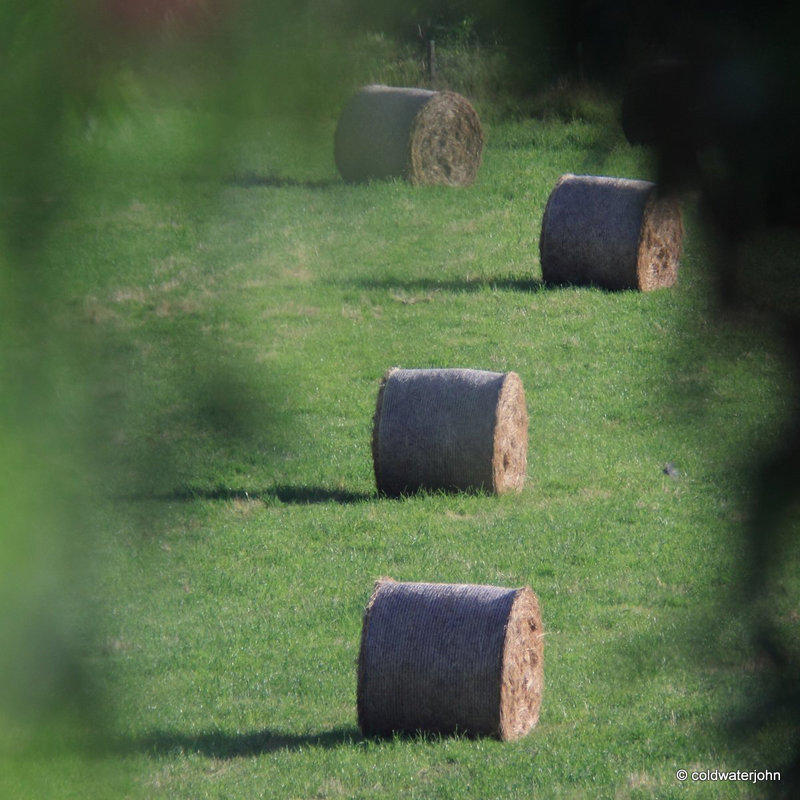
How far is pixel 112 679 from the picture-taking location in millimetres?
1370

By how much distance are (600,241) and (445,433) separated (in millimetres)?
5930

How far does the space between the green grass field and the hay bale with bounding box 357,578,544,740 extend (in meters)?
0.14

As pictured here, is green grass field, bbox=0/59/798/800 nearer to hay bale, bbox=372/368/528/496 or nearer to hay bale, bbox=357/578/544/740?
hay bale, bbox=357/578/544/740

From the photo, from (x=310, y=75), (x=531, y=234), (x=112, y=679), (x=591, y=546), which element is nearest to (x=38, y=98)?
(x=310, y=75)

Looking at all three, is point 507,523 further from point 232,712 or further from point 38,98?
point 38,98

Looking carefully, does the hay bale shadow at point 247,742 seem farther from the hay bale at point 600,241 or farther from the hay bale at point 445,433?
the hay bale at point 600,241

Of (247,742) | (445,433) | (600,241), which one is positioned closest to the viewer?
(247,742)

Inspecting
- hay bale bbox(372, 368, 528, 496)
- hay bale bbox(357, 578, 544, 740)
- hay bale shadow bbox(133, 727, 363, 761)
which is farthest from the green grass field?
hay bale bbox(372, 368, 528, 496)

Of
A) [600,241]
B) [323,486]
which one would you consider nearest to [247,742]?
[323,486]

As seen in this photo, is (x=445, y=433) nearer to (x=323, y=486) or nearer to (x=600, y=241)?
(x=323, y=486)

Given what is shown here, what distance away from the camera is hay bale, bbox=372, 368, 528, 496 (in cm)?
955

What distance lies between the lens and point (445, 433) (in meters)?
9.62

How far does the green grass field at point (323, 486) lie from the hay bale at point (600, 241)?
1.16ft

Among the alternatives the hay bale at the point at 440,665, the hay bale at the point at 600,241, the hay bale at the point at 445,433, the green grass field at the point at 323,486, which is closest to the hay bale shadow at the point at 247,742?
the green grass field at the point at 323,486
